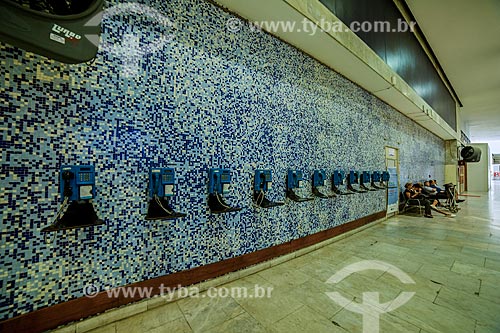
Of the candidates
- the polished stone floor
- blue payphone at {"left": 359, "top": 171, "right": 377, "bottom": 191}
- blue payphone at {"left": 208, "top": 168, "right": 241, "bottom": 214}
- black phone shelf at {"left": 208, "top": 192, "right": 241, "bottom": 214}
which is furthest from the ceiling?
black phone shelf at {"left": 208, "top": 192, "right": 241, "bottom": 214}

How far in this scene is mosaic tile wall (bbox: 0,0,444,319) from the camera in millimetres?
1191

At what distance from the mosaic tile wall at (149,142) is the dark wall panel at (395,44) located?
3.15ft

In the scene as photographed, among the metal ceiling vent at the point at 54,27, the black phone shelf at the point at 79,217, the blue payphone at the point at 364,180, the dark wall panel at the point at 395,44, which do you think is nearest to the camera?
the metal ceiling vent at the point at 54,27

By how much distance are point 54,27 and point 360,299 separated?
9.12ft

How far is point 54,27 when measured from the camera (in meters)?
0.95

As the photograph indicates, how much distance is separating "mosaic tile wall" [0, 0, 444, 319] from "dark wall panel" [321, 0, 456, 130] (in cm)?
96

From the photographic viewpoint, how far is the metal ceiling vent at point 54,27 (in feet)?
2.79

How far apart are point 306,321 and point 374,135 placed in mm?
4217

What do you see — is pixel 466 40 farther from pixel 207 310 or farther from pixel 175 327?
pixel 175 327

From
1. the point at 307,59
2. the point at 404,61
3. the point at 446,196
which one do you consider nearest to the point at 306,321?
the point at 307,59

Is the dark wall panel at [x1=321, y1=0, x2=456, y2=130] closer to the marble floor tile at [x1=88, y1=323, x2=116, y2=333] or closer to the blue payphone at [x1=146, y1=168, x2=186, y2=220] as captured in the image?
the blue payphone at [x1=146, y1=168, x2=186, y2=220]

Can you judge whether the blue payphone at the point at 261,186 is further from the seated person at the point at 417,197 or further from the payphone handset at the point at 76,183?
the seated person at the point at 417,197

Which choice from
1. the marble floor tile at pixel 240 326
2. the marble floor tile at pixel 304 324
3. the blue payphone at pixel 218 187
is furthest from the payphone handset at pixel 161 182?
the marble floor tile at pixel 304 324

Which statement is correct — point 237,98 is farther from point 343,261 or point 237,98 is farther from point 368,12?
point 368,12
